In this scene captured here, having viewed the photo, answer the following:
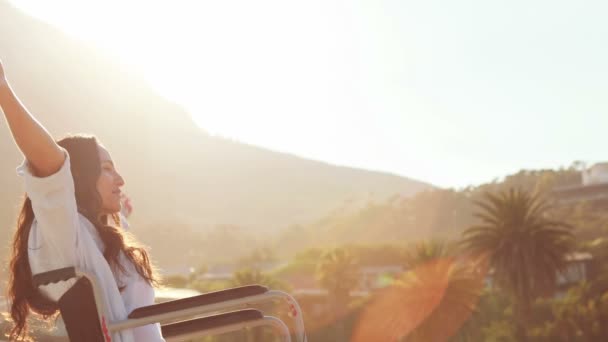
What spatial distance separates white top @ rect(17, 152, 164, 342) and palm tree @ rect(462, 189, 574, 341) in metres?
48.6

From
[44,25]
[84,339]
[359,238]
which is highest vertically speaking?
[44,25]

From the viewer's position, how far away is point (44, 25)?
3794 inches

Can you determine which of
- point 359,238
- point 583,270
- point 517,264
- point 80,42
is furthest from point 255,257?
point 517,264

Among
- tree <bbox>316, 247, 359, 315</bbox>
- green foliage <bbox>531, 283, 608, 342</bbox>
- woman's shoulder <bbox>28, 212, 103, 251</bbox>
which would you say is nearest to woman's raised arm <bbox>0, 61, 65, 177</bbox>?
woman's shoulder <bbox>28, 212, 103, 251</bbox>

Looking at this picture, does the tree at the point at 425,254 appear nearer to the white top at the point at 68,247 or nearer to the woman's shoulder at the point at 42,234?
the white top at the point at 68,247

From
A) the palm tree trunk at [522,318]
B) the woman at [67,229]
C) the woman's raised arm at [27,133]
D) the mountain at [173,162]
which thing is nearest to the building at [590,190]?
the mountain at [173,162]

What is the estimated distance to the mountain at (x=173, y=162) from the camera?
105975mm

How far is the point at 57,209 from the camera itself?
2.04m

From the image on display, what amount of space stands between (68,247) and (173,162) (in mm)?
148837

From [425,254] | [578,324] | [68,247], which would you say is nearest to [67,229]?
[68,247]

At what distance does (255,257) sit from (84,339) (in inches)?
4365

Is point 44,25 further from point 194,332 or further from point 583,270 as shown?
point 194,332

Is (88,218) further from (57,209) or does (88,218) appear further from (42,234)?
(57,209)

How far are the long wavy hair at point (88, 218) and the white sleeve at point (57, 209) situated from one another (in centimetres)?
18
